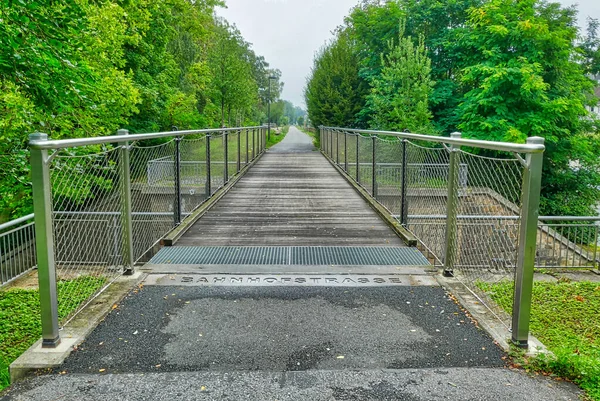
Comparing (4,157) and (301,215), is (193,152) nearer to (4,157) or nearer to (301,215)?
(301,215)

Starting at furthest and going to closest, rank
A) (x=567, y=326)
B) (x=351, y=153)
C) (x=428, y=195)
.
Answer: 1. (x=351, y=153)
2. (x=428, y=195)
3. (x=567, y=326)

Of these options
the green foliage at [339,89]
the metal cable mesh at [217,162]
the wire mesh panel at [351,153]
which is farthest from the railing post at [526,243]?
the green foliage at [339,89]

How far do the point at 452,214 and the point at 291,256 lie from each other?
176 cm

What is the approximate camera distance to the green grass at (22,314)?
160 inches

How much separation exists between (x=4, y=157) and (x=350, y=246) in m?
4.54

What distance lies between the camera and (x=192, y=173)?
7434mm

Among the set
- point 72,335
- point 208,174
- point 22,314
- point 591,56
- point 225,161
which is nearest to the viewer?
point 72,335

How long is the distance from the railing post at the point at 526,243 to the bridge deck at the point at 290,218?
279cm

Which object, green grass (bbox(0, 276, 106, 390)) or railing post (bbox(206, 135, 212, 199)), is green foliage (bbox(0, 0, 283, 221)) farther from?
railing post (bbox(206, 135, 212, 199))

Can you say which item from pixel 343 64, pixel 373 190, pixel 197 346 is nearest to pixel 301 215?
pixel 373 190

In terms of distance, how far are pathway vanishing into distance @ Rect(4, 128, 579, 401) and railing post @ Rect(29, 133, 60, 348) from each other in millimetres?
245

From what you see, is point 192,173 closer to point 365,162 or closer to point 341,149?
point 365,162

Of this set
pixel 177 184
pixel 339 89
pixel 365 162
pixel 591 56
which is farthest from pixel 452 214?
pixel 591 56

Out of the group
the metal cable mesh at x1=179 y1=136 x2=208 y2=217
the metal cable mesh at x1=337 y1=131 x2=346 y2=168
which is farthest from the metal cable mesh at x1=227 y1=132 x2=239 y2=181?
the metal cable mesh at x1=337 y1=131 x2=346 y2=168
